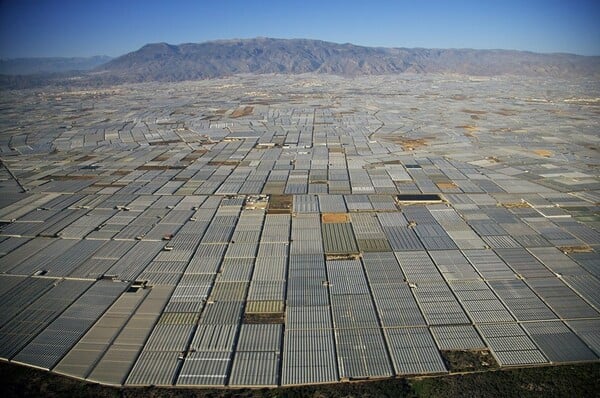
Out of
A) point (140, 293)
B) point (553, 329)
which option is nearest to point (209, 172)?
point (140, 293)

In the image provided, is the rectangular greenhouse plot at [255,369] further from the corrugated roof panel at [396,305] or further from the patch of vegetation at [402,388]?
the corrugated roof panel at [396,305]

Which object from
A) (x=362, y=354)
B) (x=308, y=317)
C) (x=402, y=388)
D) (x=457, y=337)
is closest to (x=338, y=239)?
(x=308, y=317)

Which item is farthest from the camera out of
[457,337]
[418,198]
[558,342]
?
[418,198]

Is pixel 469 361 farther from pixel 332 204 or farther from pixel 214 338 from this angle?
pixel 332 204

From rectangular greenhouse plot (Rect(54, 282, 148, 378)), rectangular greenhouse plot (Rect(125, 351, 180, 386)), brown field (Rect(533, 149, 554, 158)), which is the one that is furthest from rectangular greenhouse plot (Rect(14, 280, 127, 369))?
brown field (Rect(533, 149, 554, 158))

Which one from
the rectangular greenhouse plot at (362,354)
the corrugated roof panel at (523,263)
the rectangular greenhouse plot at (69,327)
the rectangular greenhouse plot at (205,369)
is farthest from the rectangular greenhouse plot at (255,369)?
the corrugated roof panel at (523,263)

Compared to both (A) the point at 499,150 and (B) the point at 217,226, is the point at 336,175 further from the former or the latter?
(A) the point at 499,150
